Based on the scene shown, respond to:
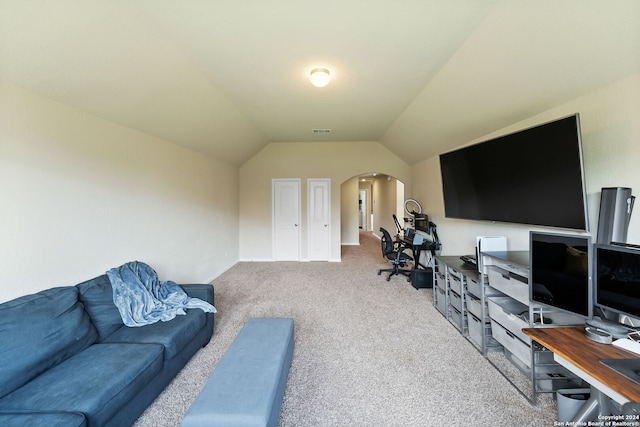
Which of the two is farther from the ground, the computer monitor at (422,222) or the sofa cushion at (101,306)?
the computer monitor at (422,222)

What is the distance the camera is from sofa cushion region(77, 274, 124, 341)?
1.86 meters

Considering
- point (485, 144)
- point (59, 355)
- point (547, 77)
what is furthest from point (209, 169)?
point (547, 77)

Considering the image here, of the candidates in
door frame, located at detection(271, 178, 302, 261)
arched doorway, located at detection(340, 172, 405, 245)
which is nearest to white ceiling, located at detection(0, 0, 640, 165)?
door frame, located at detection(271, 178, 302, 261)

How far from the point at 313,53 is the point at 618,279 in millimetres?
2637

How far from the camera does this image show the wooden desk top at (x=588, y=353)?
100cm

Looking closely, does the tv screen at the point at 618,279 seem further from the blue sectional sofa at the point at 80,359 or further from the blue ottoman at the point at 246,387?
the blue sectional sofa at the point at 80,359

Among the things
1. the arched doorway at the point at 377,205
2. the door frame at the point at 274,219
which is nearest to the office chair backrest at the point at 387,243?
the door frame at the point at 274,219

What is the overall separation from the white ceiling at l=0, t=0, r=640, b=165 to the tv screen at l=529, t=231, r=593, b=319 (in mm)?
1259

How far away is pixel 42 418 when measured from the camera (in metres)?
1.10

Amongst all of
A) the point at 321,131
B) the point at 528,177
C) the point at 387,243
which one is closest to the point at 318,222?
the point at 387,243

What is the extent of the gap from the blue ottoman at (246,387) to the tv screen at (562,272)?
1807 millimetres

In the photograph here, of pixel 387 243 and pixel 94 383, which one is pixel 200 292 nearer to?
pixel 94 383

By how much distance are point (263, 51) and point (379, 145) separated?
407 cm

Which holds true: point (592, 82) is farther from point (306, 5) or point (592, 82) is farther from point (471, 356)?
point (471, 356)
